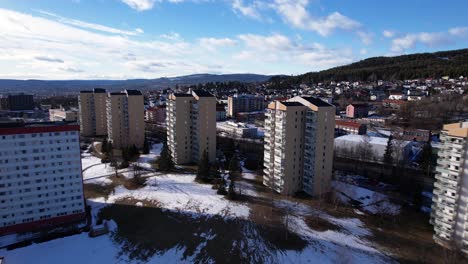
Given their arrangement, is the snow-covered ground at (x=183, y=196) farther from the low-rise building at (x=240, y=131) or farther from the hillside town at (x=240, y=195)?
the low-rise building at (x=240, y=131)

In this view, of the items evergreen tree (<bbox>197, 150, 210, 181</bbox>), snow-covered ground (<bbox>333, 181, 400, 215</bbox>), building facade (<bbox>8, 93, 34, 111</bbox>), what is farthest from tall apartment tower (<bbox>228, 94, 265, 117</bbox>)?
building facade (<bbox>8, 93, 34, 111</bbox>)

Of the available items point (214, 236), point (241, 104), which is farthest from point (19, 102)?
point (214, 236)

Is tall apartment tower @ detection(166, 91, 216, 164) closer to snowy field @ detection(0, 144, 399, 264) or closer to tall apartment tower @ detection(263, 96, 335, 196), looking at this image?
snowy field @ detection(0, 144, 399, 264)

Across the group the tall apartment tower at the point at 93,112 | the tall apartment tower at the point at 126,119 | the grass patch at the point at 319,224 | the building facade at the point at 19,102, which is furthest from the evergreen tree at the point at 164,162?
the building facade at the point at 19,102

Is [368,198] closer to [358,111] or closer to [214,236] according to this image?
[214,236]

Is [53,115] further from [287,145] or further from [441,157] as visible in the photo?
[441,157]

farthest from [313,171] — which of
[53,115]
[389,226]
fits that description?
[53,115]
